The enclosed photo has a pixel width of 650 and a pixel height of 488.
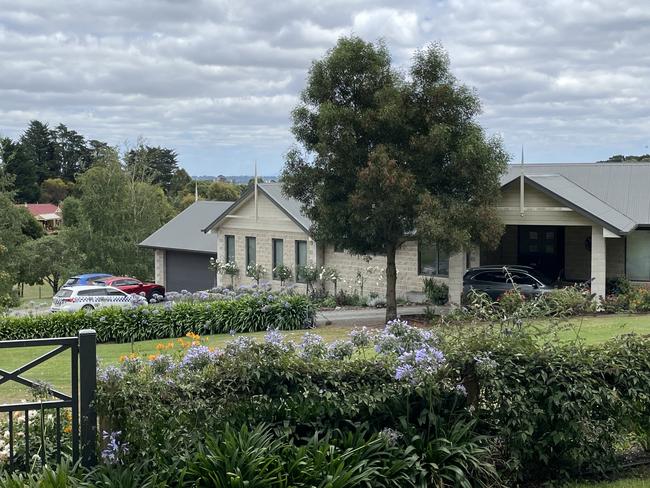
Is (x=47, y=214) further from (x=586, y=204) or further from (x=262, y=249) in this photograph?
(x=586, y=204)

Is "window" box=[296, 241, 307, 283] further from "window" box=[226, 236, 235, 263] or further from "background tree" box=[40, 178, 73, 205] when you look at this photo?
"background tree" box=[40, 178, 73, 205]

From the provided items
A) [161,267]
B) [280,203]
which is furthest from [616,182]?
[161,267]

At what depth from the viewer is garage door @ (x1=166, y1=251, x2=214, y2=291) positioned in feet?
139

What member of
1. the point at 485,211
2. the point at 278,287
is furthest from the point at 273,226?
the point at 485,211

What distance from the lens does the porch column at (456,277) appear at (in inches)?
1105

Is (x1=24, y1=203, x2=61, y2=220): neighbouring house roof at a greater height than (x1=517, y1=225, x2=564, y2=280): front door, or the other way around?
(x1=24, y1=203, x2=61, y2=220): neighbouring house roof

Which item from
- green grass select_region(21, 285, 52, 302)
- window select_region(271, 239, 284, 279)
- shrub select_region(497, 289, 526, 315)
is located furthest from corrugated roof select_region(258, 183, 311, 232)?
green grass select_region(21, 285, 52, 302)

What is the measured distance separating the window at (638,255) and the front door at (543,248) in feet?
12.0

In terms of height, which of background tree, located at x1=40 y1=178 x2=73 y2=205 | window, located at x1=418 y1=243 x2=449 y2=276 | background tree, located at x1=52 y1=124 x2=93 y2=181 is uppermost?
background tree, located at x1=52 y1=124 x2=93 y2=181

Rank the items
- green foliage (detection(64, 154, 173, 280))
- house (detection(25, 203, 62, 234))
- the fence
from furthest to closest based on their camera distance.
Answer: house (detection(25, 203, 62, 234)) < green foliage (detection(64, 154, 173, 280)) < the fence

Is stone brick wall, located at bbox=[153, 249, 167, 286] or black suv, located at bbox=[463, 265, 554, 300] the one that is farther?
stone brick wall, located at bbox=[153, 249, 167, 286]

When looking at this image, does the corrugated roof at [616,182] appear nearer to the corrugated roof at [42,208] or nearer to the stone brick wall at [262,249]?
the stone brick wall at [262,249]

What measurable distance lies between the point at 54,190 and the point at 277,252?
69508mm

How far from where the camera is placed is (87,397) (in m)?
6.96
